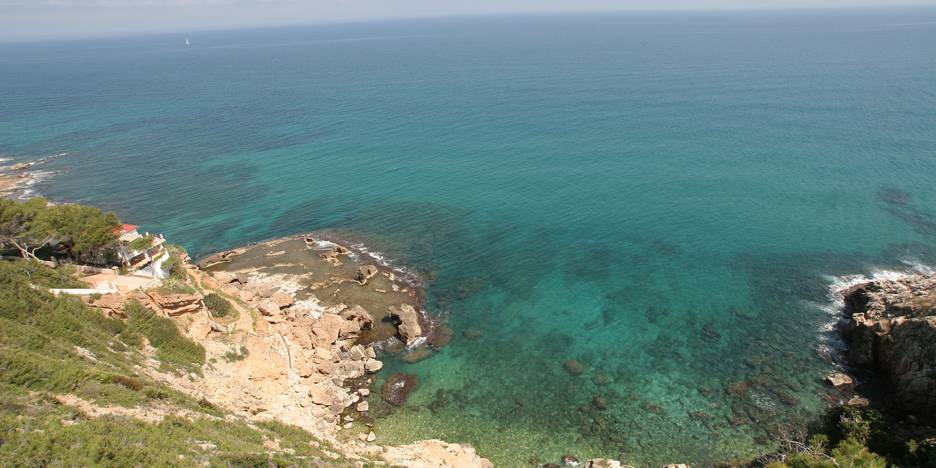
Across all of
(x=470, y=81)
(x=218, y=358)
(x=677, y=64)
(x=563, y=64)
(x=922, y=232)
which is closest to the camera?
(x=218, y=358)

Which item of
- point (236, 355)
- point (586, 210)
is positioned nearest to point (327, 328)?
point (236, 355)

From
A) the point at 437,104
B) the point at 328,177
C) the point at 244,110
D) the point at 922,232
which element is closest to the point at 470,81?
the point at 437,104

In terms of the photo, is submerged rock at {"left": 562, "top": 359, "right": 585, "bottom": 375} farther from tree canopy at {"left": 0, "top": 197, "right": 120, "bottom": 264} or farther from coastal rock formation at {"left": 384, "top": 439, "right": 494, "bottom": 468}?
tree canopy at {"left": 0, "top": 197, "right": 120, "bottom": 264}

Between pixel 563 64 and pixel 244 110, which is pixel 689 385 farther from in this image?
pixel 563 64

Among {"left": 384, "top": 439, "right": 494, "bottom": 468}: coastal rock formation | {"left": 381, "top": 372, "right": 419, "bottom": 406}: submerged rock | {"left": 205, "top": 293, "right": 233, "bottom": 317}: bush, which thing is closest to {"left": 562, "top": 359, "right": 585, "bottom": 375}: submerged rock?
{"left": 384, "top": 439, "right": 494, "bottom": 468}: coastal rock formation

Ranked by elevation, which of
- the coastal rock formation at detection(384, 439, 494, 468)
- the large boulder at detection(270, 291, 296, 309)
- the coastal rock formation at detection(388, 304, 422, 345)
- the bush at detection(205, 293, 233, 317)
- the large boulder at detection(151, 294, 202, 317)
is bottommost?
the coastal rock formation at detection(384, 439, 494, 468)

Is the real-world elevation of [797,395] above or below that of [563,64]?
below

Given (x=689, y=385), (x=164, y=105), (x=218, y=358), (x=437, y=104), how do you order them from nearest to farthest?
(x=218, y=358) < (x=689, y=385) < (x=437, y=104) < (x=164, y=105)

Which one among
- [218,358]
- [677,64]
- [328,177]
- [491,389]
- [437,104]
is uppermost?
[677,64]

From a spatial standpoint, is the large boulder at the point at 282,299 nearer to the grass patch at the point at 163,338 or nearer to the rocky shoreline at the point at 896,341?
the grass patch at the point at 163,338
